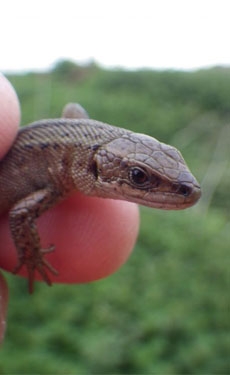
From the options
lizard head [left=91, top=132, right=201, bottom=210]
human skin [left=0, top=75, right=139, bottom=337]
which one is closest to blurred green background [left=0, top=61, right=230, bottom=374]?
human skin [left=0, top=75, right=139, bottom=337]

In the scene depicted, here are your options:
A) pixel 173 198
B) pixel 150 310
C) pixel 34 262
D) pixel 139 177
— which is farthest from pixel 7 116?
pixel 150 310

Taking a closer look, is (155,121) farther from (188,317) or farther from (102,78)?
(188,317)

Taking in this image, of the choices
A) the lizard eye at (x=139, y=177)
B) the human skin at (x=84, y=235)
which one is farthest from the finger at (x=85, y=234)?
the lizard eye at (x=139, y=177)

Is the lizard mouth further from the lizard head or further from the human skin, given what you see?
the human skin

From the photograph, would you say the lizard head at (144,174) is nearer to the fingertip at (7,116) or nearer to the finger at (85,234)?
the fingertip at (7,116)

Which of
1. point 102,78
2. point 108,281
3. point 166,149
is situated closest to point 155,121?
point 102,78

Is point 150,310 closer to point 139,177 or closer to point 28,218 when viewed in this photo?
point 28,218

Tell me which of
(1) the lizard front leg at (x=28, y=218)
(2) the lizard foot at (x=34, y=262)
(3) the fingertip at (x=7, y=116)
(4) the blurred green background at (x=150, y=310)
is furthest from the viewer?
(4) the blurred green background at (x=150, y=310)
